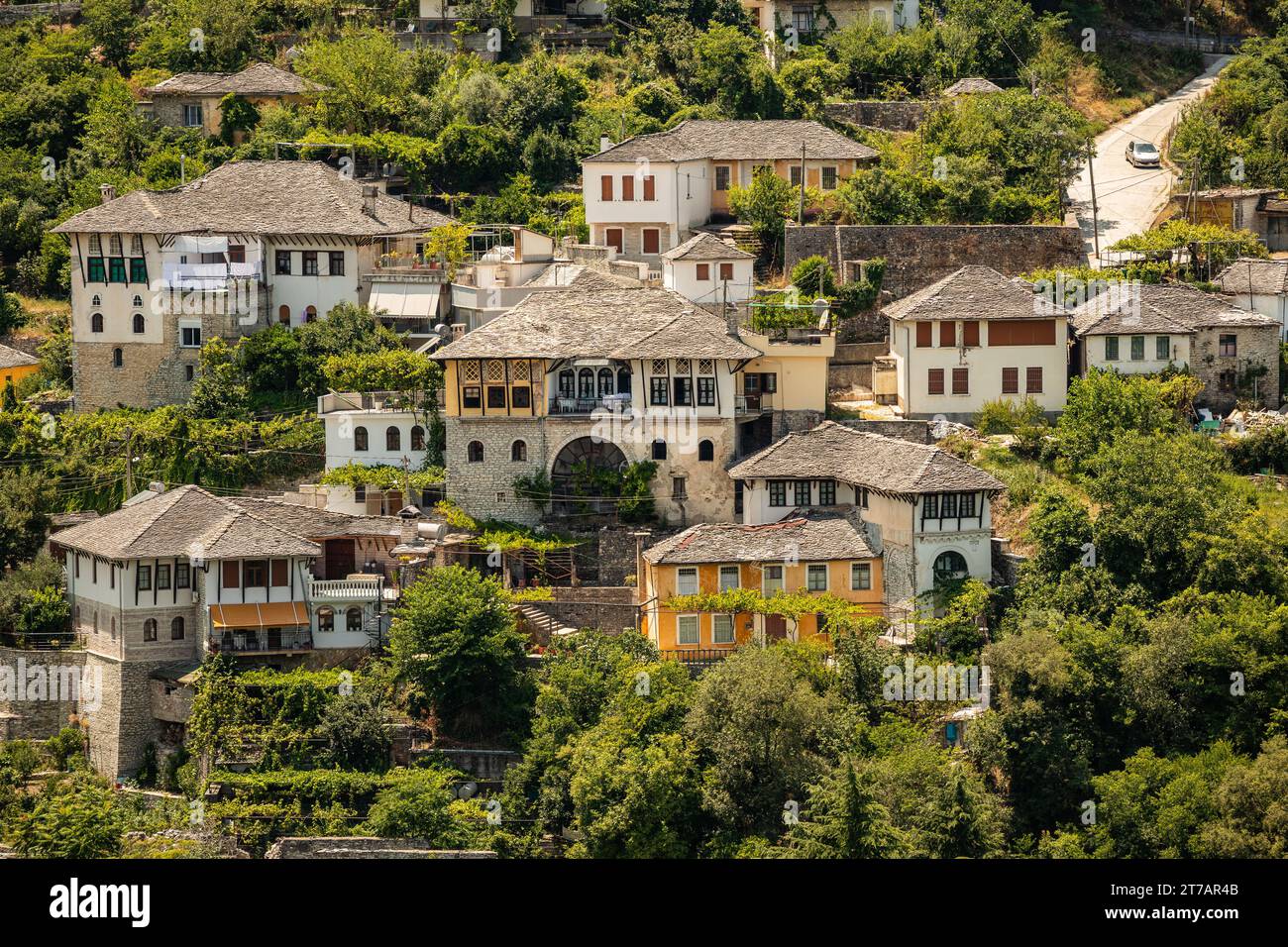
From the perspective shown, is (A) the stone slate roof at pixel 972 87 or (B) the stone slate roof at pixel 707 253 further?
(A) the stone slate roof at pixel 972 87

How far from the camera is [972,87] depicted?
83.4 metres

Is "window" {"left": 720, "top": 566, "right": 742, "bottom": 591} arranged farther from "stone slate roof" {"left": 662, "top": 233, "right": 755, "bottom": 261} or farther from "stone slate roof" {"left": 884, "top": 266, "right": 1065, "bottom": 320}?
"stone slate roof" {"left": 662, "top": 233, "right": 755, "bottom": 261}

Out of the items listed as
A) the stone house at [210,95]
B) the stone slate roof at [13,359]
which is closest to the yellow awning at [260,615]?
the stone slate roof at [13,359]

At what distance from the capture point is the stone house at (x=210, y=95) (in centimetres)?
8500

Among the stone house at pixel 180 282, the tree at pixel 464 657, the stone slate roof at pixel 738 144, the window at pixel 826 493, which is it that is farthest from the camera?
the stone slate roof at pixel 738 144

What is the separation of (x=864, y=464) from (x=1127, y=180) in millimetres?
32248

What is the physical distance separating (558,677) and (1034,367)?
19224 millimetres

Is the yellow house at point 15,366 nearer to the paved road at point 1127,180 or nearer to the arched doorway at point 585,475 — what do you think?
the arched doorway at point 585,475

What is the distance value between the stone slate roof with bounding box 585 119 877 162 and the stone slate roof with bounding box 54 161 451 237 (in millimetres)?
7524

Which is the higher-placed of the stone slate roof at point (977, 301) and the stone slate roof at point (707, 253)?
the stone slate roof at point (707, 253)

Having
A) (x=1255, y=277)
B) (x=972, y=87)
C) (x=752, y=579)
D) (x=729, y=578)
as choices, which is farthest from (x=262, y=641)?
(x=972, y=87)

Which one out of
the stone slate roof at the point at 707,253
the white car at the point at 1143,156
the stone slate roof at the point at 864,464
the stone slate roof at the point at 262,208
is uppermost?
the white car at the point at 1143,156

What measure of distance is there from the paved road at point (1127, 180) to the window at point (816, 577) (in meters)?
23.5

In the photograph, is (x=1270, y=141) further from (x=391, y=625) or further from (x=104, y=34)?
(x=104, y=34)
